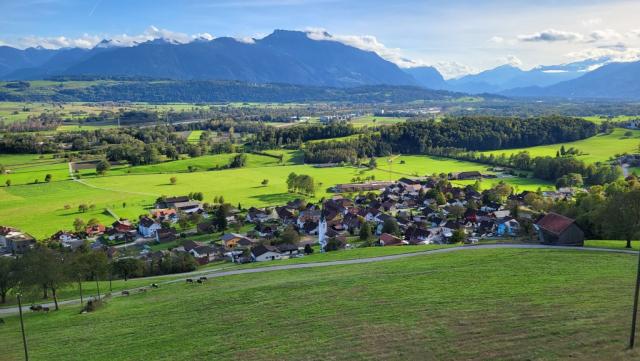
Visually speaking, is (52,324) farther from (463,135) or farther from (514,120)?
(514,120)

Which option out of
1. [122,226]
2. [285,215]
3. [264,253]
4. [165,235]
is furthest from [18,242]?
[285,215]

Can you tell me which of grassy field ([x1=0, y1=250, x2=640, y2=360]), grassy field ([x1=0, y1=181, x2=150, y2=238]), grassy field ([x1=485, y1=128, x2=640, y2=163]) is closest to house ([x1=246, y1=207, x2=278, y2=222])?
grassy field ([x1=0, y1=181, x2=150, y2=238])

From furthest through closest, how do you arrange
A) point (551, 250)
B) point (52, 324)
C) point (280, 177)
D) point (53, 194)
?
1. point (280, 177)
2. point (53, 194)
3. point (551, 250)
4. point (52, 324)

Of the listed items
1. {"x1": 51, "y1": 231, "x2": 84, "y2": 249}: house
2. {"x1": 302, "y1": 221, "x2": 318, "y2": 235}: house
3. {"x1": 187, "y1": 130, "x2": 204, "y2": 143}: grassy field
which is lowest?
{"x1": 302, "y1": 221, "x2": 318, "y2": 235}: house

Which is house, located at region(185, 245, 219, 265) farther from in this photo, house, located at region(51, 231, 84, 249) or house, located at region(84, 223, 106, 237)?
house, located at region(84, 223, 106, 237)

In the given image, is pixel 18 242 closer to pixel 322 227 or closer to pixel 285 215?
pixel 285 215

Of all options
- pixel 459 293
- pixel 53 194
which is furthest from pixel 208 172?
pixel 459 293
